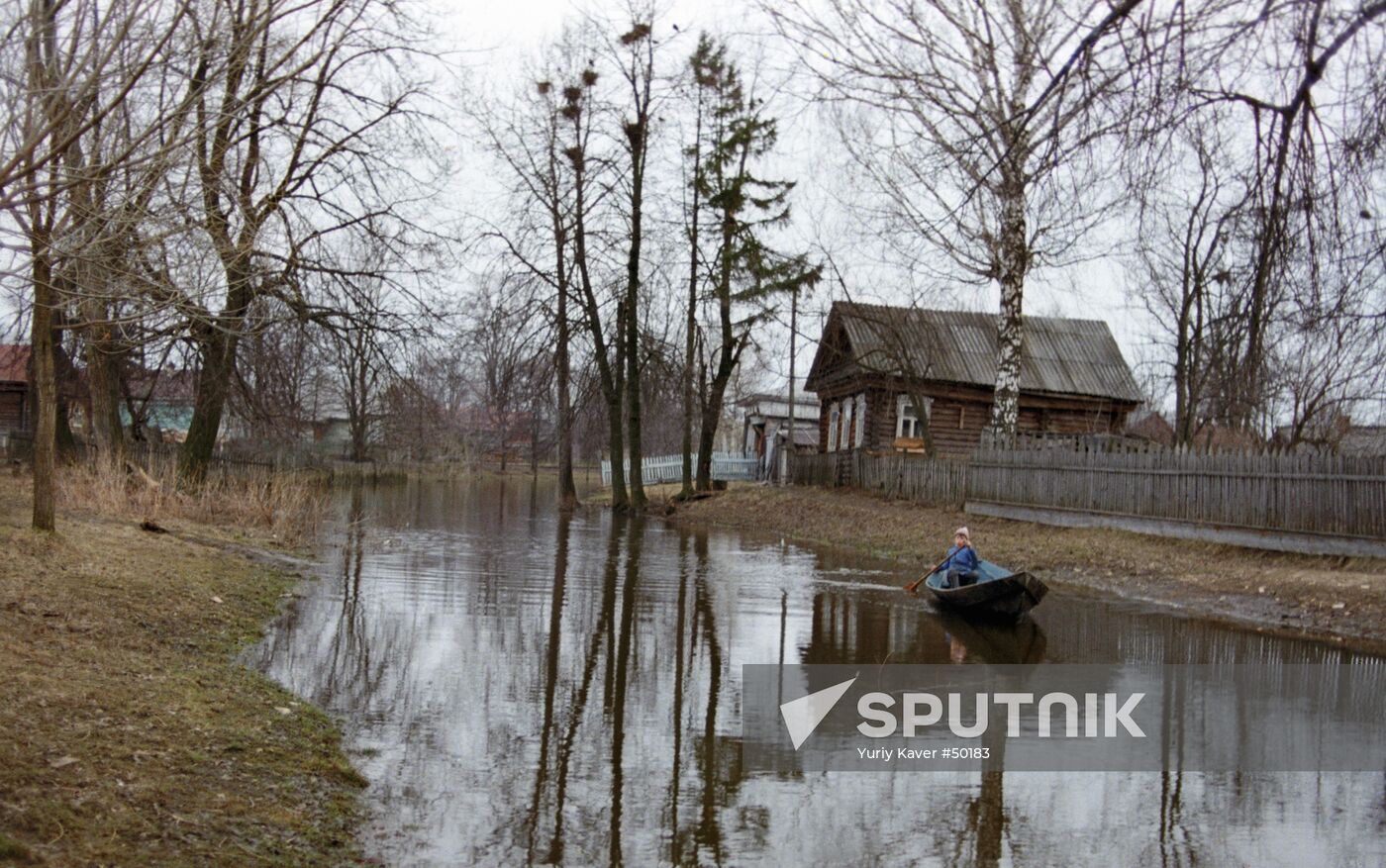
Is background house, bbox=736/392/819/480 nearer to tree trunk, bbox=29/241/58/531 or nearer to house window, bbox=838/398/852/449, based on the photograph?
house window, bbox=838/398/852/449

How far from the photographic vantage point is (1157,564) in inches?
810

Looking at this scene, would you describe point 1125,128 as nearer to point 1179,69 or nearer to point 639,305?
point 1179,69

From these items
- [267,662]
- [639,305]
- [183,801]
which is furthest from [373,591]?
[639,305]

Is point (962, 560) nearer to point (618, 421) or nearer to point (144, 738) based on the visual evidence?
point (144, 738)

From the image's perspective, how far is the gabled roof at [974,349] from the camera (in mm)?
38375

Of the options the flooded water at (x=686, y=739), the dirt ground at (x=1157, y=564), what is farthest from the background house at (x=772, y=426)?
the flooded water at (x=686, y=739)

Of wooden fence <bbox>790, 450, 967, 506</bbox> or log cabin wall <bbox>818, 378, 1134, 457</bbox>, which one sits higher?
log cabin wall <bbox>818, 378, 1134, 457</bbox>

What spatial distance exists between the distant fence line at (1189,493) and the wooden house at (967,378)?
776 centimetres

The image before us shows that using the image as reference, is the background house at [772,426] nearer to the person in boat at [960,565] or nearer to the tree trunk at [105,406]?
the tree trunk at [105,406]

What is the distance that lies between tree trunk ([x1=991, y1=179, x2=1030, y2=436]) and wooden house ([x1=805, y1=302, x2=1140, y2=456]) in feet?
32.2

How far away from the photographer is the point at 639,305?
42.2 m

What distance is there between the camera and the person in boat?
1734 cm

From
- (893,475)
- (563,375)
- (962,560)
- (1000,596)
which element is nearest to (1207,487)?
(962,560)

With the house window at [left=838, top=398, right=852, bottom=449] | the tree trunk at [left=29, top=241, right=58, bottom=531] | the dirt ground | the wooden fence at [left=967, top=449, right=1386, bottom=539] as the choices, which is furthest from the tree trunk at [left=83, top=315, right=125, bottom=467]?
the house window at [left=838, top=398, right=852, bottom=449]
